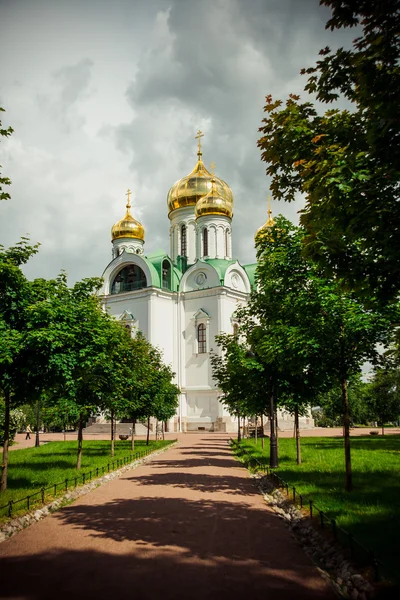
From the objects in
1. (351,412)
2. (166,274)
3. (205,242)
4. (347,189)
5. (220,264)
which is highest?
(205,242)

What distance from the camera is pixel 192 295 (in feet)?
159

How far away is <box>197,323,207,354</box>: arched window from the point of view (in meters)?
46.9

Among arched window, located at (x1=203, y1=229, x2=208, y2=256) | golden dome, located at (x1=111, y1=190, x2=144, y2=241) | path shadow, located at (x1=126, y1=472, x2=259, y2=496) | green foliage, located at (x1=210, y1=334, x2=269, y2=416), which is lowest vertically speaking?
path shadow, located at (x1=126, y1=472, x2=259, y2=496)

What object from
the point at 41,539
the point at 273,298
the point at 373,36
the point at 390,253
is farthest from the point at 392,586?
the point at 273,298

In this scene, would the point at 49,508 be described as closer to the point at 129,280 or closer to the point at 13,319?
the point at 13,319

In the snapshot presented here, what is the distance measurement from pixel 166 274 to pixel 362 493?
40054 millimetres

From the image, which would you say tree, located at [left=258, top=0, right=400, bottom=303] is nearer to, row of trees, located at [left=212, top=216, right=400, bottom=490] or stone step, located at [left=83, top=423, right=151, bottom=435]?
row of trees, located at [left=212, top=216, right=400, bottom=490]

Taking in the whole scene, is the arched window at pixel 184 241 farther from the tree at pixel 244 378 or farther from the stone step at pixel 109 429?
the tree at pixel 244 378

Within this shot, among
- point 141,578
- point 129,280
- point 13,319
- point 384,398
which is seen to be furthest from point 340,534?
point 129,280

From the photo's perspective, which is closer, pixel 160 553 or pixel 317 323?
pixel 160 553

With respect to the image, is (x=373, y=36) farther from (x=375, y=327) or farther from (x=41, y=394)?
(x=41, y=394)

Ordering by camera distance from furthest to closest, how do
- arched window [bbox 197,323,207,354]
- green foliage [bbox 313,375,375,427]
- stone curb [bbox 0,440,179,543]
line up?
green foliage [bbox 313,375,375,427], arched window [bbox 197,323,207,354], stone curb [bbox 0,440,179,543]

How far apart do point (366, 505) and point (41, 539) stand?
6.15m

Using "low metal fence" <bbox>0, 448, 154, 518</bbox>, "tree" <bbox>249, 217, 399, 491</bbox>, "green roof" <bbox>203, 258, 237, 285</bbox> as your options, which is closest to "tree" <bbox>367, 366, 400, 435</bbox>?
"green roof" <bbox>203, 258, 237, 285</bbox>
